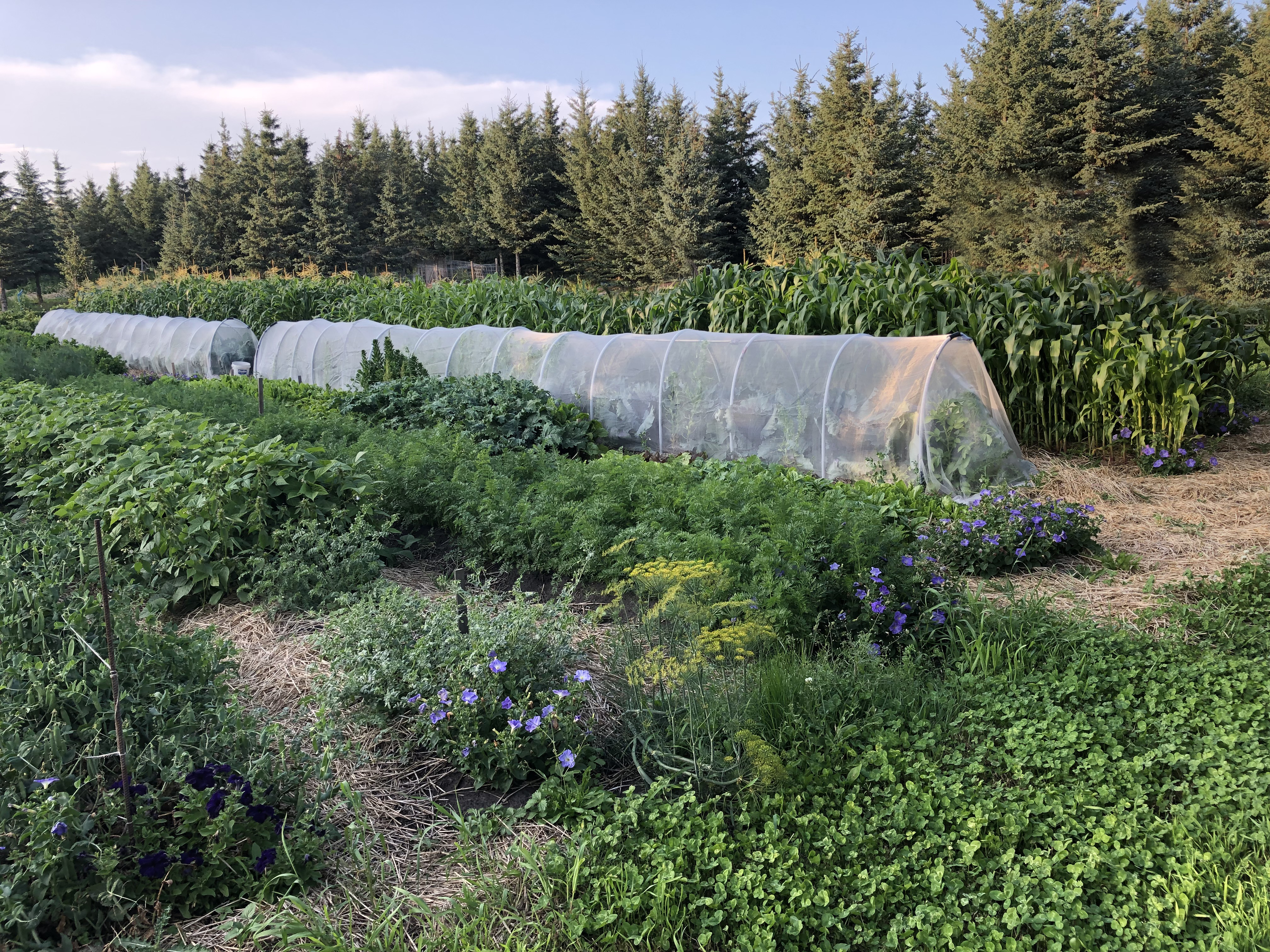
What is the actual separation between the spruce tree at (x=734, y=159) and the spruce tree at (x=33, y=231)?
3445 cm

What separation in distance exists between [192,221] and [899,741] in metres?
44.5

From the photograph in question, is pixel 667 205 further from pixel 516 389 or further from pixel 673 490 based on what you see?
pixel 673 490

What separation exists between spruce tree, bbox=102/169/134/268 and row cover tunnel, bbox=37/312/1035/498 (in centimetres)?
4743

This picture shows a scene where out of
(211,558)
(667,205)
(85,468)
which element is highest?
(667,205)

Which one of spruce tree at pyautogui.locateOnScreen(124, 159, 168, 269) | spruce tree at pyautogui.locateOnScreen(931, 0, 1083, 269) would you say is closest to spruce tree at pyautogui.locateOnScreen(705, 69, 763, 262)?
spruce tree at pyautogui.locateOnScreen(931, 0, 1083, 269)

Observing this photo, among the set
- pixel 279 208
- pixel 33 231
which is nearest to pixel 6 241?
pixel 33 231

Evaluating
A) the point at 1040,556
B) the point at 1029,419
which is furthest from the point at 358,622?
the point at 1029,419

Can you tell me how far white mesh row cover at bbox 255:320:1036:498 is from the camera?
6.04 meters

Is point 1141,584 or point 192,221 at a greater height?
point 192,221

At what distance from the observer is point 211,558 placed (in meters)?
4.01

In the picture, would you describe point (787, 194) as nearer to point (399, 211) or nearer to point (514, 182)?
point (514, 182)

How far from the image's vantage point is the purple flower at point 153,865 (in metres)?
2.03

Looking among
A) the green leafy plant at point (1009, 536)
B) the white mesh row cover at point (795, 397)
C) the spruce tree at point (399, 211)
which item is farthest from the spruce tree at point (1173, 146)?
the spruce tree at point (399, 211)

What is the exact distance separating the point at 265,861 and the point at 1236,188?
25412 millimetres
